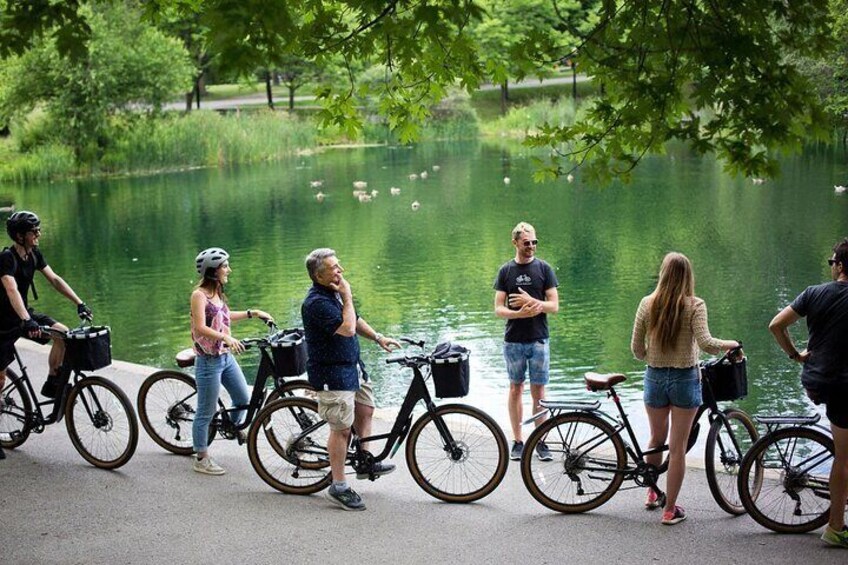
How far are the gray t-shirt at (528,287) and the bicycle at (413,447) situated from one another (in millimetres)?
1322

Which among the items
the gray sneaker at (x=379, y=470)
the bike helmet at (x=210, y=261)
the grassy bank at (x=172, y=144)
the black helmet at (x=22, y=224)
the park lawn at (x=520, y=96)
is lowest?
the gray sneaker at (x=379, y=470)

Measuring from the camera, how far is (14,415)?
8875mm

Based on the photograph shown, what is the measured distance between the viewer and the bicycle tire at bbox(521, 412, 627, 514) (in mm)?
7055

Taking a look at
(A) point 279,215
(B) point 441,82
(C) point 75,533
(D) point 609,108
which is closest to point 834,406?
(D) point 609,108

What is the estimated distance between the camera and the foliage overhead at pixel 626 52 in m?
5.80

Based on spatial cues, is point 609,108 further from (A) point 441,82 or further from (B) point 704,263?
(B) point 704,263

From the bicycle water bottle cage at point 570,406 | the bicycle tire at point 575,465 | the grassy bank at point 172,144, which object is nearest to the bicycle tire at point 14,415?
the bicycle tire at point 575,465

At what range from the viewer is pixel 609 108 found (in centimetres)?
751

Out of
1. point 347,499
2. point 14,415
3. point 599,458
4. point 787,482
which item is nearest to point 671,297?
point 599,458

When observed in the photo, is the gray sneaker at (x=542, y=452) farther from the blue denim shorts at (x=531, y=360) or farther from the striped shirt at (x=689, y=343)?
the blue denim shorts at (x=531, y=360)

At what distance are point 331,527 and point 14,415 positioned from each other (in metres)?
3.15

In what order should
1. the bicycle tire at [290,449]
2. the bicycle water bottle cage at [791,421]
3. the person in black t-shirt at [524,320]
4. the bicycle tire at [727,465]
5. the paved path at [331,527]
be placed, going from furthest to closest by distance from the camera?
the person in black t-shirt at [524,320] → the bicycle tire at [290,449] → the bicycle tire at [727,465] → the bicycle water bottle cage at [791,421] → the paved path at [331,527]

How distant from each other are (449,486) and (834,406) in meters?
2.49

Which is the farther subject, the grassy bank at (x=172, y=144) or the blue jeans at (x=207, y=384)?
the grassy bank at (x=172, y=144)
